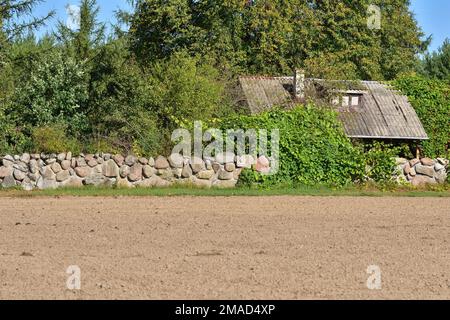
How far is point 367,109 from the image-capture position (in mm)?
39719

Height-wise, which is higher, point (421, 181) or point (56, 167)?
point (56, 167)

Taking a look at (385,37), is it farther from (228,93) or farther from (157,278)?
(157,278)

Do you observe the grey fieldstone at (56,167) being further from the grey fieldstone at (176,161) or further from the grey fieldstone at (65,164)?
the grey fieldstone at (176,161)

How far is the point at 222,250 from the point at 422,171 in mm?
18811

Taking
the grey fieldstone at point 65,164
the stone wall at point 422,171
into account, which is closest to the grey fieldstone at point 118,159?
the grey fieldstone at point 65,164

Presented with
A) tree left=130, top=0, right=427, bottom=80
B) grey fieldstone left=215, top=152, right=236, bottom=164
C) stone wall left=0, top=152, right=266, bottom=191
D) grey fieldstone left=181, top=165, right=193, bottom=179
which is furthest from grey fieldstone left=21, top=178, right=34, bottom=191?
tree left=130, top=0, right=427, bottom=80

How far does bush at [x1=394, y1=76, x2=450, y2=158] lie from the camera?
3916 cm

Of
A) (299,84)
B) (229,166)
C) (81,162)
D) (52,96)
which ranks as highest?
(299,84)

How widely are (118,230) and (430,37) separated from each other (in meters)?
57.5

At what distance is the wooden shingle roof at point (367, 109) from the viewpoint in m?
38.3

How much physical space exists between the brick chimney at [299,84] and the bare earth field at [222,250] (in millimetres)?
15966

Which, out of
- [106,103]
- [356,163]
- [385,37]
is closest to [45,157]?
[106,103]

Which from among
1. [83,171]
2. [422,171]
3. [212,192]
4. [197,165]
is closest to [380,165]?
[422,171]

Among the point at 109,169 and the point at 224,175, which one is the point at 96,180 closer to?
the point at 109,169
